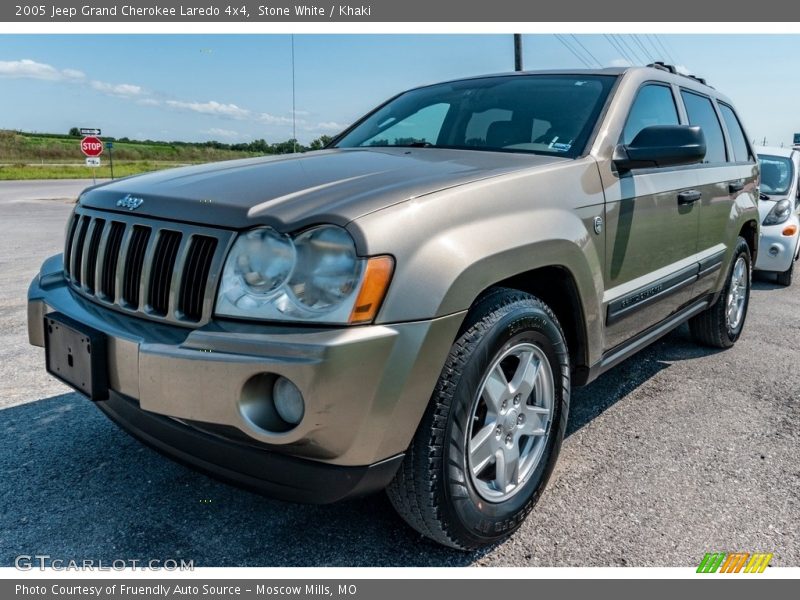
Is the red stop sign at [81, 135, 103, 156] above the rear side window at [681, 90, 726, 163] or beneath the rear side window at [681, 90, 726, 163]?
above

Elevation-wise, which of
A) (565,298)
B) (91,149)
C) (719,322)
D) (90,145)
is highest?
(90,145)

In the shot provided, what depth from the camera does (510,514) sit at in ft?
7.23

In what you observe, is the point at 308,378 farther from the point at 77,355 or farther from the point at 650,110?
the point at 650,110

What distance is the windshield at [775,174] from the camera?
25.4ft

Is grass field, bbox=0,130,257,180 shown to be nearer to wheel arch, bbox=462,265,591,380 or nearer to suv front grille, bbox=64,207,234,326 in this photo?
suv front grille, bbox=64,207,234,326

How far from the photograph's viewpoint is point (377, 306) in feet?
5.62

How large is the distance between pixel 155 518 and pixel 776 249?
707 centimetres

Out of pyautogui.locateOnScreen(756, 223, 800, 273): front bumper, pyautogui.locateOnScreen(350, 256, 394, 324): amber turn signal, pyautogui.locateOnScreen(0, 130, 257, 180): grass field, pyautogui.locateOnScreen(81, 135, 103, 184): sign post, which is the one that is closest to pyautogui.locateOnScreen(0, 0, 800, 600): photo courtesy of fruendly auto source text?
pyautogui.locateOnScreen(350, 256, 394, 324): amber turn signal

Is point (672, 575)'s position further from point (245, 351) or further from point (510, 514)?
point (245, 351)

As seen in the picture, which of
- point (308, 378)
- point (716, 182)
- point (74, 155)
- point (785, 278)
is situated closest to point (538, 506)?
point (308, 378)

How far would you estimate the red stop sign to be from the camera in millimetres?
18891

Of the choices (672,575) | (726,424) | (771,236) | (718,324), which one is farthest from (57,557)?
(771,236)
